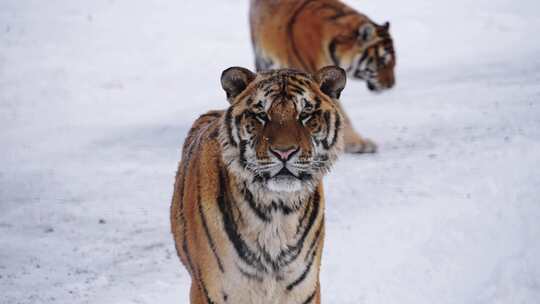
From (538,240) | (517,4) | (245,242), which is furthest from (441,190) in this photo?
(517,4)

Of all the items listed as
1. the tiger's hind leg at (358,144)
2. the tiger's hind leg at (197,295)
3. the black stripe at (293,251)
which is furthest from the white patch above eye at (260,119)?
the tiger's hind leg at (358,144)

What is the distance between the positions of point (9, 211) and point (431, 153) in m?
3.37

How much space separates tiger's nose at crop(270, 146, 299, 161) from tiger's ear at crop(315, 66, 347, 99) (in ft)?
1.32

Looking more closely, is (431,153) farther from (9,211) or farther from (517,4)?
(517,4)

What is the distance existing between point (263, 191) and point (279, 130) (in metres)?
0.23

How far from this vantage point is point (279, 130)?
7.47 feet

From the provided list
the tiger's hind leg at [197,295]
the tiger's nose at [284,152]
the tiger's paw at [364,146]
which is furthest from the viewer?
the tiger's paw at [364,146]

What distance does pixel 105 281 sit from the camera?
3.70m

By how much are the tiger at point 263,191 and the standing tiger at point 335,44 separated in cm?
347

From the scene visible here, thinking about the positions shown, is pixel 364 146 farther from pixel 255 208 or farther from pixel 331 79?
pixel 255 208

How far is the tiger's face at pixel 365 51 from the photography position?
5.99 m

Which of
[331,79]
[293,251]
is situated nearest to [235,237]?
[293,251]

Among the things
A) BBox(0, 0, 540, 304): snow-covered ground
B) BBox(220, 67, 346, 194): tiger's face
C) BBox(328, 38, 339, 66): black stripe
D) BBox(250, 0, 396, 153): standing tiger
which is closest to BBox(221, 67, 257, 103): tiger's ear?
BBox(220, 67, 346, 194): tiger's face

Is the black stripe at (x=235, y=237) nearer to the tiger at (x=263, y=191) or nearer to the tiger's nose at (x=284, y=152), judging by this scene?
the tiger at (x=263, y=191)
